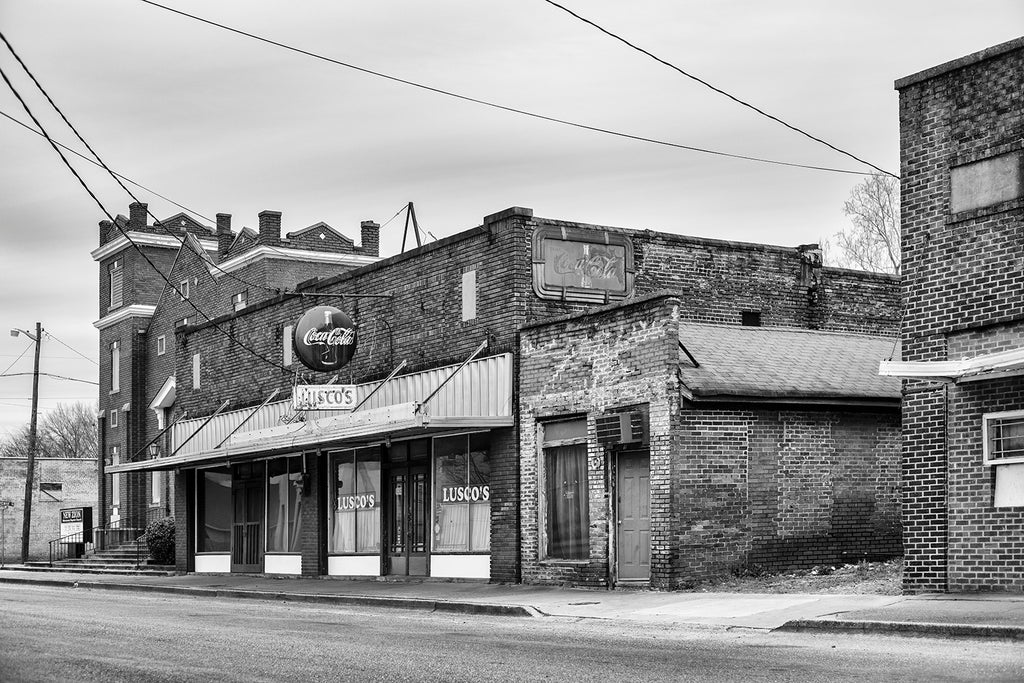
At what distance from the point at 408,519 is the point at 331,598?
403 cm

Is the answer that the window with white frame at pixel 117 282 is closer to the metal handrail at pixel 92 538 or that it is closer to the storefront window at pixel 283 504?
the metal handrail at pixel 92 538

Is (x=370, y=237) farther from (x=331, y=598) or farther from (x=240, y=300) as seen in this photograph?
(x=331, y=598)

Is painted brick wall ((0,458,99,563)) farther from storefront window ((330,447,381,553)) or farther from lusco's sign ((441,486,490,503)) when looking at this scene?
lusco's sign ((441,486,490,503))

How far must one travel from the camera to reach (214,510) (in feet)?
119

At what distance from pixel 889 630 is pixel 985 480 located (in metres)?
3.62

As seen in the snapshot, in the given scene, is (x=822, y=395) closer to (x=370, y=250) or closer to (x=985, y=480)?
(x=985, y=480)

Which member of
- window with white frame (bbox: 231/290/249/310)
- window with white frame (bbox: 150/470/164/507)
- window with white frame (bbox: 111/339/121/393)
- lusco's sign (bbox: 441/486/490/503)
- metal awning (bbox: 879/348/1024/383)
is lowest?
window with white frame (bbox: 150/470/164/507)

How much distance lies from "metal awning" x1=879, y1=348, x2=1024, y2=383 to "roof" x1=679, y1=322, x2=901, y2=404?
14.7 feet

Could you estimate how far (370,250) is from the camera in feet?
165

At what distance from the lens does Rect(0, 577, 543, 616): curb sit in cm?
1980

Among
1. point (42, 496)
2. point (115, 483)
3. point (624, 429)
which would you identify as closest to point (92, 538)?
point (115, 483)

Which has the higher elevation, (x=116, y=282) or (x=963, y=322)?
(x=116, y=282)

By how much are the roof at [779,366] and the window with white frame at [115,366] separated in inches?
1397

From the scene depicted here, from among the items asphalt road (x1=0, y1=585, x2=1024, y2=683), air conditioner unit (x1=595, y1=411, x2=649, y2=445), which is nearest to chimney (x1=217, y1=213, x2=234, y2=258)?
air conditioner unit (x1=595, y1=411, x2=649, y2=445)
